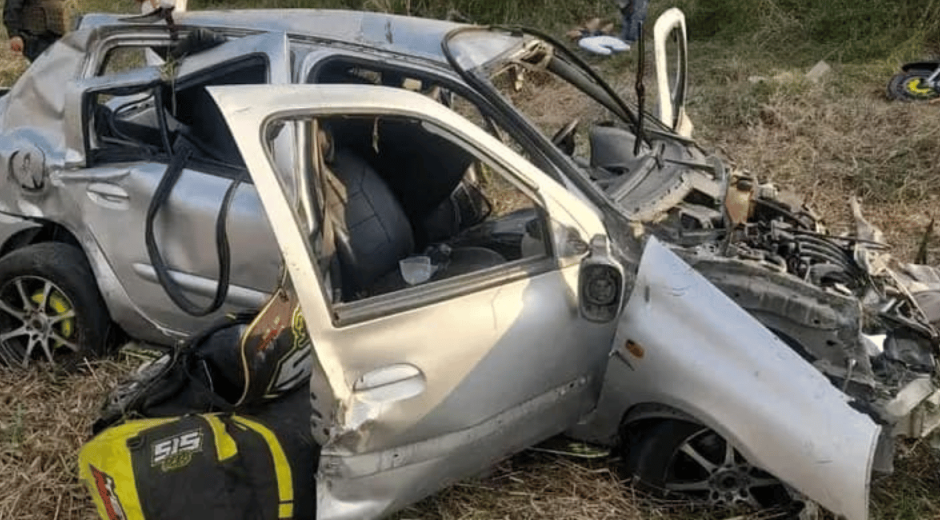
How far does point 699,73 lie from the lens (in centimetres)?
878

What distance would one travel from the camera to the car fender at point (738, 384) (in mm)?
2816

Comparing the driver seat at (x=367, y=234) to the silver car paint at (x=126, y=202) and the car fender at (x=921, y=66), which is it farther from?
the car fender at (x=921, y=66)

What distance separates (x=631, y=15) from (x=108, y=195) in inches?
254

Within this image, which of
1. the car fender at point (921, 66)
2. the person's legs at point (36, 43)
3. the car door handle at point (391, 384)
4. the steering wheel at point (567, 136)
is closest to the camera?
the car door handle at point (391, 384)

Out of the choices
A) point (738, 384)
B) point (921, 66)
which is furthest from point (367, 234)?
point (921, 66)

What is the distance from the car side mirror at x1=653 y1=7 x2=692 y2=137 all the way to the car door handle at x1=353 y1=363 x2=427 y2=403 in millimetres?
1957

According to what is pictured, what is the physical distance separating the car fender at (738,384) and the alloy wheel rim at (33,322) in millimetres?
2369

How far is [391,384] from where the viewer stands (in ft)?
9.60

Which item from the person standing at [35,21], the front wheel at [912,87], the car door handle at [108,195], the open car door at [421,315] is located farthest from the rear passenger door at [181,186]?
the front wheel at [912,87]

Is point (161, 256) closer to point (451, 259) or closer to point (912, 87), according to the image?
point (451, 259)

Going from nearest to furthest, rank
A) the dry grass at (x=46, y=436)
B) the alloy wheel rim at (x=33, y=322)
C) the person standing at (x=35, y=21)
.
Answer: the dry grass at (x=46, y=436) → the alloy wheel rim at (x=33, y=322) → the person standing at (x=35, y=21)

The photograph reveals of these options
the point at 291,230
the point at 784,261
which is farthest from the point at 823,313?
the point at 291,230

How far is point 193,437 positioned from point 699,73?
672 centimetres

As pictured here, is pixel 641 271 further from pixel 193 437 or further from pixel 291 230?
pixel 193 437
